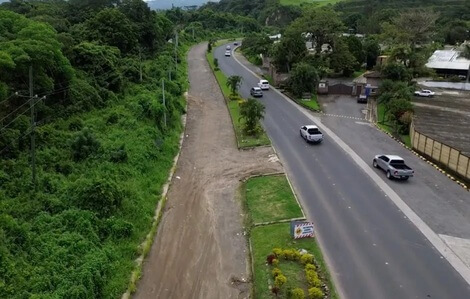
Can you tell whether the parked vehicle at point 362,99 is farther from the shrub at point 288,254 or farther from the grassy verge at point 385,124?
the shrub at point 288,254

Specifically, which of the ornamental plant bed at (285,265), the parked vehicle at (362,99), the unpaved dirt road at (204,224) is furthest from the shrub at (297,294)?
the parked vehicle at (362,99)

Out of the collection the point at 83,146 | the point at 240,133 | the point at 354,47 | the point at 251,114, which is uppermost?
the point at 354,47

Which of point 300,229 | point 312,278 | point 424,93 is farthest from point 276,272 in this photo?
point 424,93

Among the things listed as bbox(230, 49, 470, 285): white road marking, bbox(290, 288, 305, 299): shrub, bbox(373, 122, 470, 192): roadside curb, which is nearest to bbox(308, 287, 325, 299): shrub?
bbox(290, 288, 305, 299): shrub

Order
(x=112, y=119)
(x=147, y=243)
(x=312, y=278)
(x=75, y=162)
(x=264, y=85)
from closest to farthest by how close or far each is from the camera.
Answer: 1. (x=312, y=278)
2. (x=147, y=243)
3. (x=75, y=162)
4. (x=112, y=119)
5. (x=264, y=85)

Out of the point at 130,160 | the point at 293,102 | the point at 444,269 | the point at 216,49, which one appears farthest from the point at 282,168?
the point at 216,49

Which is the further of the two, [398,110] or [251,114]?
[398,110]

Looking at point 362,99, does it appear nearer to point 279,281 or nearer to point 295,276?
point 295,276
